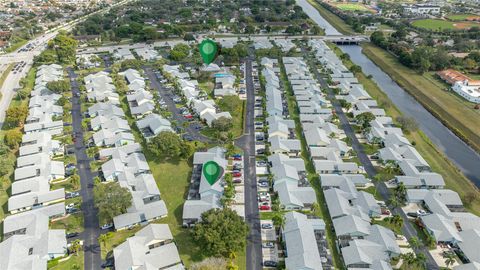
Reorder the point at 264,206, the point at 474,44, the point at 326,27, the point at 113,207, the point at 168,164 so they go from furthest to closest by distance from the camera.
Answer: the point at 326,27, the point at 474,44, the point at 168,164, the point at 264,206, the point at 113,207

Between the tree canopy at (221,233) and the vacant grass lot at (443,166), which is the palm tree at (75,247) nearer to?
the tree canopy at (221,233)

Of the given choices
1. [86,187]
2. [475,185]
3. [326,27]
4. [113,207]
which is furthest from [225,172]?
[326,27]

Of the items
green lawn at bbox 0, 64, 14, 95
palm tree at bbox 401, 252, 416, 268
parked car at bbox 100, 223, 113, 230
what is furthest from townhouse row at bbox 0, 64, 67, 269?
palm tree at bbox 401, 252, 416, 268

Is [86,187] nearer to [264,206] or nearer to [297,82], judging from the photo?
[264,206]

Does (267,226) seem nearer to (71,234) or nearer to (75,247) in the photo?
(75,247)

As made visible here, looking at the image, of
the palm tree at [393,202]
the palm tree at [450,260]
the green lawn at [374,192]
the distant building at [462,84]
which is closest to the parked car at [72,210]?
the green lawn at [374,192]

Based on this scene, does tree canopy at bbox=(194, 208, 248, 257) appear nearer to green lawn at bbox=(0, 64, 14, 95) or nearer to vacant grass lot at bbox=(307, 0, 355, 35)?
green lawn at bbox=(0, 64, 14, 95)
